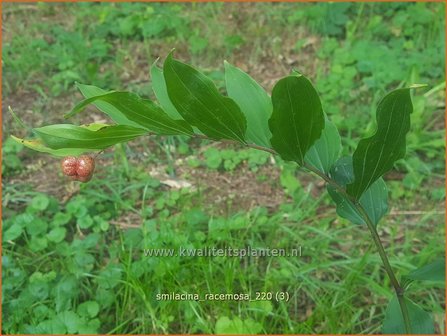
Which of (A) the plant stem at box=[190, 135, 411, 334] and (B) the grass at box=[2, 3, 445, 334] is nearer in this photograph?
(A) the plant stem at box=[190, 135, 411, 334]

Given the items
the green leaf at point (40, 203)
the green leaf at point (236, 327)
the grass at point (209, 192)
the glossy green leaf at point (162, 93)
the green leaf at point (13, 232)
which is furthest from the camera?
the green leaf at point (40, 203)

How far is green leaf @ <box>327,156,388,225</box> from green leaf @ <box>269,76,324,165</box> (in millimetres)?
148

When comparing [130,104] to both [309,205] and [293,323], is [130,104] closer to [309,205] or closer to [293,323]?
[293,323]

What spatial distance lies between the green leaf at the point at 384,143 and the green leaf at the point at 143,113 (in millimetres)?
294

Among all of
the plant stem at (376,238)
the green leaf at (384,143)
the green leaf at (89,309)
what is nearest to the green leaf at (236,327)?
the green leaf at (89,309)

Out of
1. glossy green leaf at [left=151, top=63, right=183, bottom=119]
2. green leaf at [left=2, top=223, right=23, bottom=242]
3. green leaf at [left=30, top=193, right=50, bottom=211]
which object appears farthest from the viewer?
green leaf at [left=30, top=193, right=50, bottom=211]

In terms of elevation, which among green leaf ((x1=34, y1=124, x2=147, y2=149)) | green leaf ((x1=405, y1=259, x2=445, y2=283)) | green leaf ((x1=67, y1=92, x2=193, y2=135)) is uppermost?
green leaf ((x1=67, y1=92, x2=193, y2=135))

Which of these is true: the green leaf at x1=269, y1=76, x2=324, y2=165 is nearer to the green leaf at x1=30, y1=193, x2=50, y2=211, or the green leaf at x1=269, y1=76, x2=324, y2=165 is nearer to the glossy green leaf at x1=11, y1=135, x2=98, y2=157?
the glossy green leaf at x1=11, y1=135, x2=98, y2=157

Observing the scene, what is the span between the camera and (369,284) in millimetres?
1762

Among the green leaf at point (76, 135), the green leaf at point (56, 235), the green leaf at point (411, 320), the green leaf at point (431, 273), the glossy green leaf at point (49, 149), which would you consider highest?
the green leaf at point (76, 135)

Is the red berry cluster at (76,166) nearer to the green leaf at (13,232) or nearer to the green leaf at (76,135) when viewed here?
the green leaf at (76,135)

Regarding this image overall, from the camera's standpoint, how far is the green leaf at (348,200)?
1062 mm

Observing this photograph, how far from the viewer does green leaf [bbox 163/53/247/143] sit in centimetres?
83

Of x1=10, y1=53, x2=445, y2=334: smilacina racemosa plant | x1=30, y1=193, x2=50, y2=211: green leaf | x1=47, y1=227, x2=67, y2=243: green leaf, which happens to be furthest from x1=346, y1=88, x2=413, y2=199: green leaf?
x1=30, y1=193, x2=50, y2=211: green leaf
